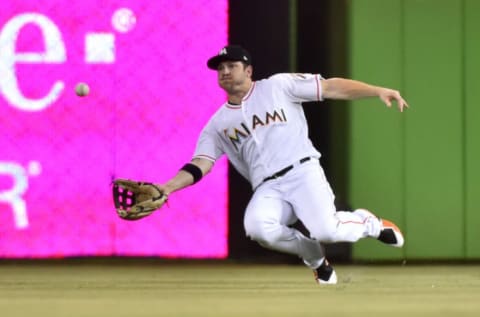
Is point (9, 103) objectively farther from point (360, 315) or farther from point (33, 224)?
point (360, 315)

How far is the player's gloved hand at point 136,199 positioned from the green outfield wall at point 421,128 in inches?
76.7

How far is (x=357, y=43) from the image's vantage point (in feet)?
21.0

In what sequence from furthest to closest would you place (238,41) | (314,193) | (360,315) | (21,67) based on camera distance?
(238,41) < (21,67) < (314,193) < (360,315)

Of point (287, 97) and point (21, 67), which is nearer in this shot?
point (287, 97)

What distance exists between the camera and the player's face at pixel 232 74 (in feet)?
15.9

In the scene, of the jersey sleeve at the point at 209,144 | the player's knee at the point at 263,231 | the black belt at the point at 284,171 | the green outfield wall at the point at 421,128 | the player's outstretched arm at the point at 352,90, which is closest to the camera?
the player's outstretched arm at the point at 352,90

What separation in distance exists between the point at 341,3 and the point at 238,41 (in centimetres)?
72

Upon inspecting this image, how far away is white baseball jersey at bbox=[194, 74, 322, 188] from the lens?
15.9ft

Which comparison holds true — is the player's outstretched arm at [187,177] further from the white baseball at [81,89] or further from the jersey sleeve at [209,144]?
the white baseball at [81,89]

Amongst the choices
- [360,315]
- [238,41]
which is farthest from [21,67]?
[360,315]

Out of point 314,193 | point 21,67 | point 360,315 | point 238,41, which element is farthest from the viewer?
point 238,41

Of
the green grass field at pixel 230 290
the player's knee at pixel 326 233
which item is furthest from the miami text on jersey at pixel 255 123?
the green grass field at pixel 230 290

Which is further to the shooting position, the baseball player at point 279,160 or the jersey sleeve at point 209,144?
the jersey sleeve at point 209,144

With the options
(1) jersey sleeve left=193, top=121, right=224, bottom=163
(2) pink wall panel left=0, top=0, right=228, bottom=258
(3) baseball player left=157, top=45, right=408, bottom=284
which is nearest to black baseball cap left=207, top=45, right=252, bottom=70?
(3) baseball player left=157, top=45, right=408, bottom=284
